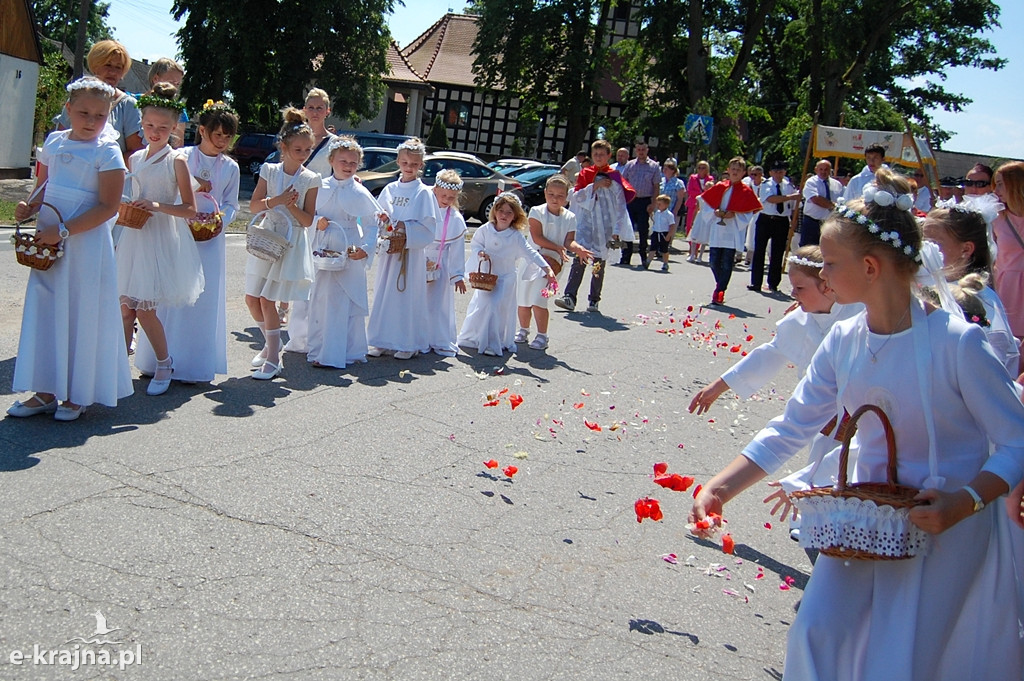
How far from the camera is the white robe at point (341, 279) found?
322 inches

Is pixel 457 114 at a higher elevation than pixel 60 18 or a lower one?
lower

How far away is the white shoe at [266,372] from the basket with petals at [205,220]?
102 cm

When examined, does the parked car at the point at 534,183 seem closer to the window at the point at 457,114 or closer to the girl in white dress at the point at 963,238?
the girl in white dress at the point at 963,238

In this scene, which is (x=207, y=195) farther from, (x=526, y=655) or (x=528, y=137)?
(x=528, y=137)

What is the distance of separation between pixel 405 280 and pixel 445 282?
534 mm

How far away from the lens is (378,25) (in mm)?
45125

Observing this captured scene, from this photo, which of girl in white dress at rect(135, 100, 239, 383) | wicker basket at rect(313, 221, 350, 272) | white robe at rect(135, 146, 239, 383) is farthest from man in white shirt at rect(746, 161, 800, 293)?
white robe at rect(135, 146, 239, 383)

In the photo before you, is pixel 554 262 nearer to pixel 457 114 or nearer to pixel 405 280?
pixel 405 280

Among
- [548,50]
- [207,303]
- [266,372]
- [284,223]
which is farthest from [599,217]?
[548,50]

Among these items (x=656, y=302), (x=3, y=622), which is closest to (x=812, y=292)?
(x=3, y=622)

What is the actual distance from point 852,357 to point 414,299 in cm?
638

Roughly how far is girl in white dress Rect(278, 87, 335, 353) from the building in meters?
20.7

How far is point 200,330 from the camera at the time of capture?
7.04 meters

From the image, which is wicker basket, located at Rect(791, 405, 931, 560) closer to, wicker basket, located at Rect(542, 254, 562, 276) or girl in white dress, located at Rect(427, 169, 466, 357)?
girl in white dress, located at Rect(427, 169, 466, 357)
